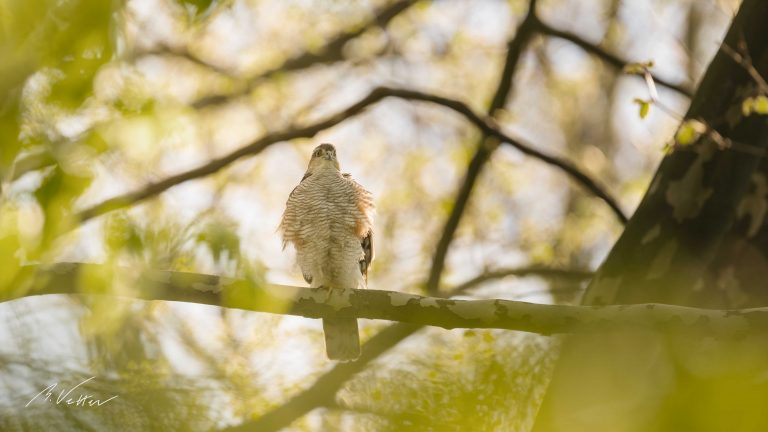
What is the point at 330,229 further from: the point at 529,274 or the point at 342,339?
the point at 529,274

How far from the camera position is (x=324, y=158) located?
7402 mm

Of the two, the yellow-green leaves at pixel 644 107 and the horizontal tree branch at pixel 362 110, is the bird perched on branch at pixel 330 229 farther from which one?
the yellow-green leaves at pixel 644 107

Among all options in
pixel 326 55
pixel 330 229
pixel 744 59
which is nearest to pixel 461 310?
pixel 330 229

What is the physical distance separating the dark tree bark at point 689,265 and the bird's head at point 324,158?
2.68m

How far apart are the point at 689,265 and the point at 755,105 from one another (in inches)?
43.0

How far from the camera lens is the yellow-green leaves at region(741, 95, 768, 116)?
16.2 feet

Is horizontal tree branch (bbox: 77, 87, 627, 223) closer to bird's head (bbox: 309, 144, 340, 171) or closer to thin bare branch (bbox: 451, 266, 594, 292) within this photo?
bird's head (bbox: 309, 144, 340, 171)

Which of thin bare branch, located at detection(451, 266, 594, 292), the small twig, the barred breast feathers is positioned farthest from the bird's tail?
the small twig

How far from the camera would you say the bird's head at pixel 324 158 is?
7.37 metres

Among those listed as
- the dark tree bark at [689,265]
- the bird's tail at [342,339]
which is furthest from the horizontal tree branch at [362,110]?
the dark tree bark at [689,265]

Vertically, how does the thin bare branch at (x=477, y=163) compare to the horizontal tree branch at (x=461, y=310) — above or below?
above

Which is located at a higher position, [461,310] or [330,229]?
[330,229]

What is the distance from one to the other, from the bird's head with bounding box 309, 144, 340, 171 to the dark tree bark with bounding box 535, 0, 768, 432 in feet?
8.78

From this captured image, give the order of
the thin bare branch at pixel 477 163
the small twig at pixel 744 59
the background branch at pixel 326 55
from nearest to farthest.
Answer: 1. the small twig at pixel 744 59
2. the thin bare branch at pixel 477 163
3. the background branch at pixel 326 55
